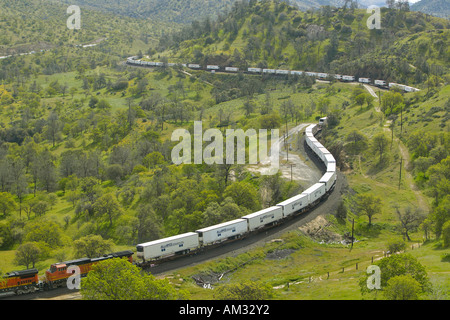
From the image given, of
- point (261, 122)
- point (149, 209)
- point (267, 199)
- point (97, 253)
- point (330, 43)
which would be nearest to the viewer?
point (97, 253)

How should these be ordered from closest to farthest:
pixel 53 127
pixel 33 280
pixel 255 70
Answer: pixel 33 280
pixel 53 127
pixel 255 70

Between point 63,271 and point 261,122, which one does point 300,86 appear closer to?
point 261,122

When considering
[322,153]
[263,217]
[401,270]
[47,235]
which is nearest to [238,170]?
[322,153]

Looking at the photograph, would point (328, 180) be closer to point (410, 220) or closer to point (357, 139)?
point (410, 220)
